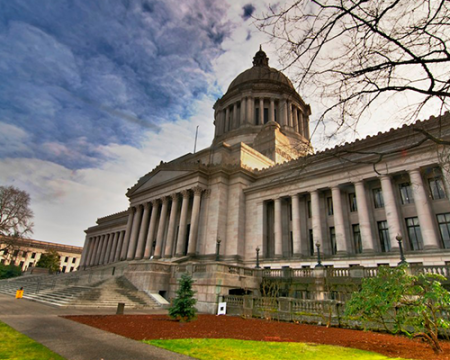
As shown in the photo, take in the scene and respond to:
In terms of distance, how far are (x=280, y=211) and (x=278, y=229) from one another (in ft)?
7.61

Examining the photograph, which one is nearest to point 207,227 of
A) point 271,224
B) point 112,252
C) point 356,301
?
point 271,224

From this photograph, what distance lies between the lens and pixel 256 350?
27.4ft

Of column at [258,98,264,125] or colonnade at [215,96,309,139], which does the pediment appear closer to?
colonnade at [215,96,309,139]

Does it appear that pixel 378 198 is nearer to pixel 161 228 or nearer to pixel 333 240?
pixel 333 240

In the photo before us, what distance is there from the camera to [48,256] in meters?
72.6

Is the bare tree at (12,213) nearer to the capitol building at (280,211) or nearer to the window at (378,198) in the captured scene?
the capitol building at (280,211)

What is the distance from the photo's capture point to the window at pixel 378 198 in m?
28.1

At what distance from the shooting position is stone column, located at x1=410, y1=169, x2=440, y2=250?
22.8 metres

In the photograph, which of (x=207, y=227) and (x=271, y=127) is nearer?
(x=207, y=227)

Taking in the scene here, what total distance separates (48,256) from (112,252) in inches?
958

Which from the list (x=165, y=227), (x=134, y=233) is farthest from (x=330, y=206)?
(x=134, y=233)

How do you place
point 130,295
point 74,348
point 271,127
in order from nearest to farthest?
point 74,348, point 130,295, point 271,127

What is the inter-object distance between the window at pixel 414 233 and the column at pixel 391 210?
4.74ft

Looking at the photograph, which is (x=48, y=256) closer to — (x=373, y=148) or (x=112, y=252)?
(x=112, y=252)
